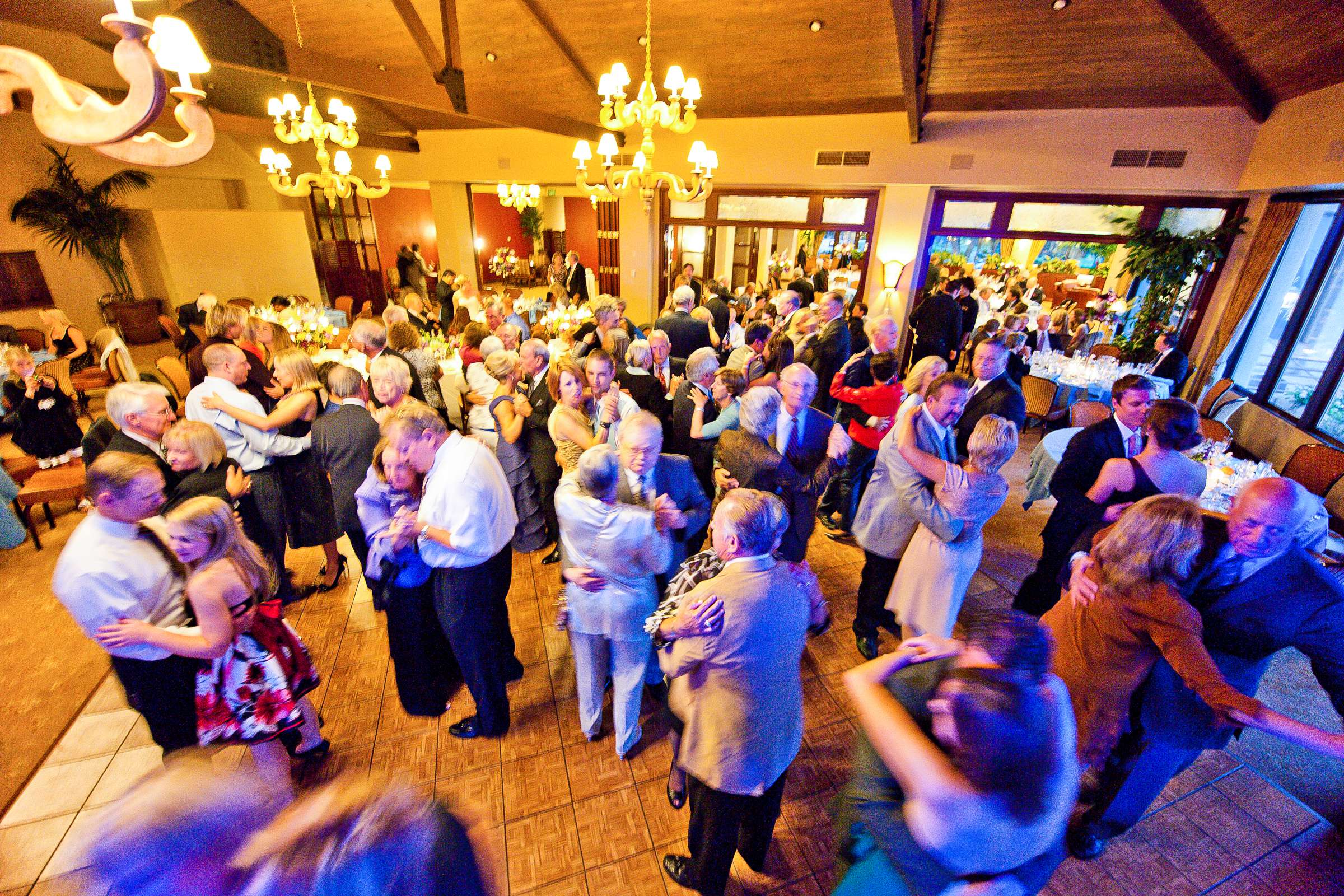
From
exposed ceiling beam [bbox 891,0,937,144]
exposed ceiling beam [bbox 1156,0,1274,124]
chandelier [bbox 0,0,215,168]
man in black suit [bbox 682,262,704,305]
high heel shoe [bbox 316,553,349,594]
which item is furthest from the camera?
man in black suit [bbox 682,262,704,305]

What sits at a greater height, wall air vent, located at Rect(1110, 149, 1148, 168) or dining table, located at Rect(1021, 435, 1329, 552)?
wall air vent, located at Rect(1110, 149, 1148, 168)

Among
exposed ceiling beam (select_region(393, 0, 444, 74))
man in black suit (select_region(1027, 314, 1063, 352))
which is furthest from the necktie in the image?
exposed ceiling beam (select_region(393, 0, 444, 74))

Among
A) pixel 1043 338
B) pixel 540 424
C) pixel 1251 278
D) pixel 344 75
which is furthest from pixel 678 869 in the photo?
pixel 1251 278

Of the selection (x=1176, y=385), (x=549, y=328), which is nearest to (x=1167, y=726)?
(x=1176, y=385)

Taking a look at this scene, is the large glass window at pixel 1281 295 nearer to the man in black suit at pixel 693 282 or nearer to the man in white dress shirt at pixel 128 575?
the man in black suit at pixel 693 282

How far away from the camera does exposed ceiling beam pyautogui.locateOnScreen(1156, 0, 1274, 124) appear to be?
5023 mm

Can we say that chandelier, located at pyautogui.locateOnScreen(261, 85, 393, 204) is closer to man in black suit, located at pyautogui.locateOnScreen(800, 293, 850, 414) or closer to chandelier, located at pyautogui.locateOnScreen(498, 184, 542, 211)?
man in black suit, located at pyautogui.locateOnScreen(800, 293, 850, 414)

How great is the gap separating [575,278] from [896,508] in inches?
326

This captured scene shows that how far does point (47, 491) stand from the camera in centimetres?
414

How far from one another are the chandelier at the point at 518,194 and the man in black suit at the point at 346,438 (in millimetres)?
10194

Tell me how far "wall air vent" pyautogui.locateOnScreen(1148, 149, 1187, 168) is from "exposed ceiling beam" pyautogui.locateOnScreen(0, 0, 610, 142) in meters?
7.78

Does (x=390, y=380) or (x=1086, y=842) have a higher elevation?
(x=390, y=380)

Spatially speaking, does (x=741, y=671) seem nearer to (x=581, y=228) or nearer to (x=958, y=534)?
(x=958, y=534)

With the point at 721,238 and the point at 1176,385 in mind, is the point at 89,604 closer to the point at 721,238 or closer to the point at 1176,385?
the point at 1176,385
